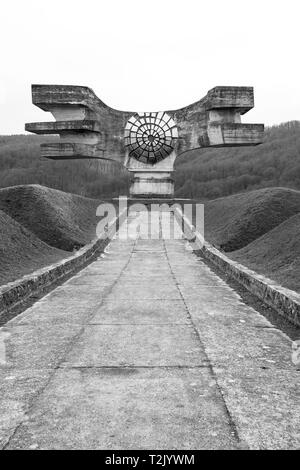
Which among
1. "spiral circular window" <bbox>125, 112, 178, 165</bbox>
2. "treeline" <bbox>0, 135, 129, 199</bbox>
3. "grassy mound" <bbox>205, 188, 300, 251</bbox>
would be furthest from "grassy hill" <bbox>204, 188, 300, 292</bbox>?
"treeline" <bbox>0, 135, 129, 199</bbox>

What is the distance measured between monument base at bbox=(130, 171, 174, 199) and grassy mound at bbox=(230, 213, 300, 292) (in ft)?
66.7

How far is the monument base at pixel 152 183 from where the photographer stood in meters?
34.4

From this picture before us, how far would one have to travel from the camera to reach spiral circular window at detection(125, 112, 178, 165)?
34.1 meters

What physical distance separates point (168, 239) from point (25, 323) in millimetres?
13070

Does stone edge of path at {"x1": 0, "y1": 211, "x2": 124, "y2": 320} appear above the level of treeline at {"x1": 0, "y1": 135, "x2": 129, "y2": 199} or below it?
below

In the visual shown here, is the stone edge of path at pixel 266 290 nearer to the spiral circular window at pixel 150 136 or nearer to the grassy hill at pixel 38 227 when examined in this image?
the grassy hill at pixel 38 227

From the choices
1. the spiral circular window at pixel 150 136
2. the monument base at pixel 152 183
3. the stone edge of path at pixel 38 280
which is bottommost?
the stone edge of path at pixel 38 280

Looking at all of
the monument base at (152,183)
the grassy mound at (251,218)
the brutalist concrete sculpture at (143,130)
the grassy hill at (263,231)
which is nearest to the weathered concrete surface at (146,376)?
the grassy hill at (263,231)

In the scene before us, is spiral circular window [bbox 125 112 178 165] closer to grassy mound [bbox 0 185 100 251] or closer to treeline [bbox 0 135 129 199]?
grassy mound [bbox 0 185 100 251]

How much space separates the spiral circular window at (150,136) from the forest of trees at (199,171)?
18222 millimetres

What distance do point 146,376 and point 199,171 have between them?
193ft

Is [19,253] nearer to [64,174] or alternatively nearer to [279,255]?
[279,255]

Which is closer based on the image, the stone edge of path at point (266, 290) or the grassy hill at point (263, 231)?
the stone edge of path at point (266, 290)

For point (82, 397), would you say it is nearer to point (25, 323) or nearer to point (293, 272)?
point (25, 323)
